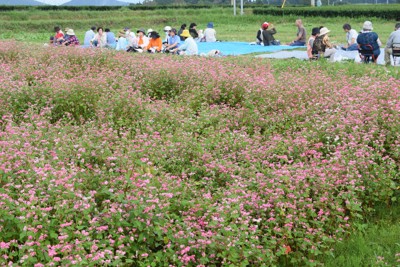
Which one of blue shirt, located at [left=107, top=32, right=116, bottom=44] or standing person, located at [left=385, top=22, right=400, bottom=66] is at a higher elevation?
standing person, located at [left=385, top=22, right=400, bottom=66]

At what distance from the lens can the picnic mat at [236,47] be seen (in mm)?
22422

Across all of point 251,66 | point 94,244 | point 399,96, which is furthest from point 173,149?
point 251,66

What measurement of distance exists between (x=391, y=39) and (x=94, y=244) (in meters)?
12.3

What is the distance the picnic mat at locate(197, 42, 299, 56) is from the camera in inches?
883

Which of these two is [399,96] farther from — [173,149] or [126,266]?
[126,266]

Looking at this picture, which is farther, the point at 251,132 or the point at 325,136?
the point at 251,132

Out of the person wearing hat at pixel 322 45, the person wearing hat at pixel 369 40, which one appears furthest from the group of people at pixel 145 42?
the person wearing hat at pixel 369 40

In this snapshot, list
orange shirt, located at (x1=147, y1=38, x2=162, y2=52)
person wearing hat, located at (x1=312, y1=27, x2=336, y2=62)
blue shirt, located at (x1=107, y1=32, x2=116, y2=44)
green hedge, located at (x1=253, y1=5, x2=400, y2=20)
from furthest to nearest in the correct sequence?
green hedge, located at (x1=253, y1=5, x2=400, y2=20), blue shirt, located at (x1=107, y1=32, x2=116, y2=44), orange shirt, located at (x1=147, y1=38, x2=162, y2=52), person wearing hat, located at (x1=312, y1=27, x2=336, y2=62)

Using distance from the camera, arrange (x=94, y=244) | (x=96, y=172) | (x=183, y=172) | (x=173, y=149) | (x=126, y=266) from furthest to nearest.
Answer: (x=173, y=149), (x=183, y=172), (x=96, y=172), (x=126, y=266), (x=94, y=244)

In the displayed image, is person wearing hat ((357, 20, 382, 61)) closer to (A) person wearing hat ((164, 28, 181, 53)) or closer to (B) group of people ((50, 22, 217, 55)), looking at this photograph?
(B) group of people ((50, 22, 217, 55))

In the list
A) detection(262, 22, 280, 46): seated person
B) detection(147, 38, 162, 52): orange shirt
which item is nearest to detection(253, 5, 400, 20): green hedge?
detection(262, 22, 280, 46): seated person

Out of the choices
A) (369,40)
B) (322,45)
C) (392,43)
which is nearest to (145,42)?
(322,45)

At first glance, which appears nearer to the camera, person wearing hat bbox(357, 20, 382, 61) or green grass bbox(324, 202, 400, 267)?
green grass bbox(324, 202, 400, 267)

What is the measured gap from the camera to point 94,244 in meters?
4.23
